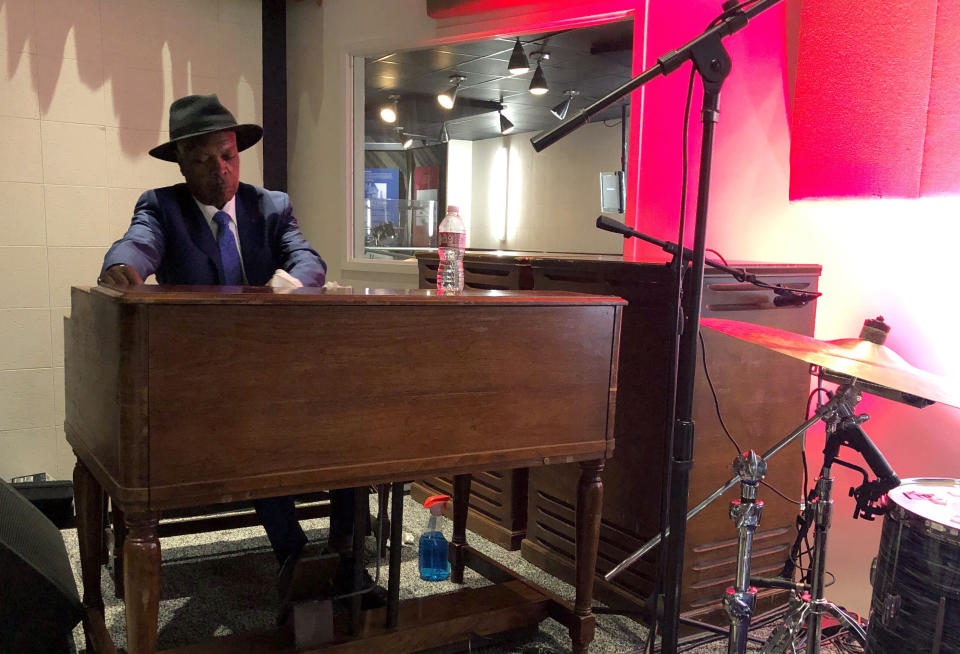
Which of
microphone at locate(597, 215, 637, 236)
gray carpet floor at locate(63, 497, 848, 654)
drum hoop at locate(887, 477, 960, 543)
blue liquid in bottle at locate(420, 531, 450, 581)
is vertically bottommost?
gray carpet floor at locate(63, 497, 848, 654)

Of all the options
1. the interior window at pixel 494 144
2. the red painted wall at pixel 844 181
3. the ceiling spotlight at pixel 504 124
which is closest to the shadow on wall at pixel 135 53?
the interior window at pixel 494 144

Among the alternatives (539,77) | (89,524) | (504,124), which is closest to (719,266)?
(89,524)

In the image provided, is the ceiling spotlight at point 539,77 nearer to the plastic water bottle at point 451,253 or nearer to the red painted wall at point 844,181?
the red painted wall at point 844,181

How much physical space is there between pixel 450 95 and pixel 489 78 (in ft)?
1.72

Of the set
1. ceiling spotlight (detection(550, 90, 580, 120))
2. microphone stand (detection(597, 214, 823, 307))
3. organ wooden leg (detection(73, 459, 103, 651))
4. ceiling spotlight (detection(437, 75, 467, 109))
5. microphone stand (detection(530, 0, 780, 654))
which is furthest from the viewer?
ceiling spotlight (detection(550, 90, 580, 120))

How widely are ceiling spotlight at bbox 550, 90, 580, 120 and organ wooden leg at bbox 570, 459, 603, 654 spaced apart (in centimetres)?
414

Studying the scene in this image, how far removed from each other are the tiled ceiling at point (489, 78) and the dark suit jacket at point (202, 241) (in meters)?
1.86

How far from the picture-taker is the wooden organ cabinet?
2.25 meters

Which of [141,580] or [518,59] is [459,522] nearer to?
[141,580]

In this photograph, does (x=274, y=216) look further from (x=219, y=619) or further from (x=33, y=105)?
(x=33, y=105)

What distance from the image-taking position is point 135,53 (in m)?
3.80

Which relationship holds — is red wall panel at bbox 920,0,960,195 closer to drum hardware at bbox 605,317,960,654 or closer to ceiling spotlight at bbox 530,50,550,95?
drum hardware at bbox 605,317,960,654

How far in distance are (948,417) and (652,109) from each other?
1456mm

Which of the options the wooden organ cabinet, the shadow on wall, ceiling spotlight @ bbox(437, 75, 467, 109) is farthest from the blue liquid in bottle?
ceiling spotlight @ bbox(437, 75, 467, 109)
